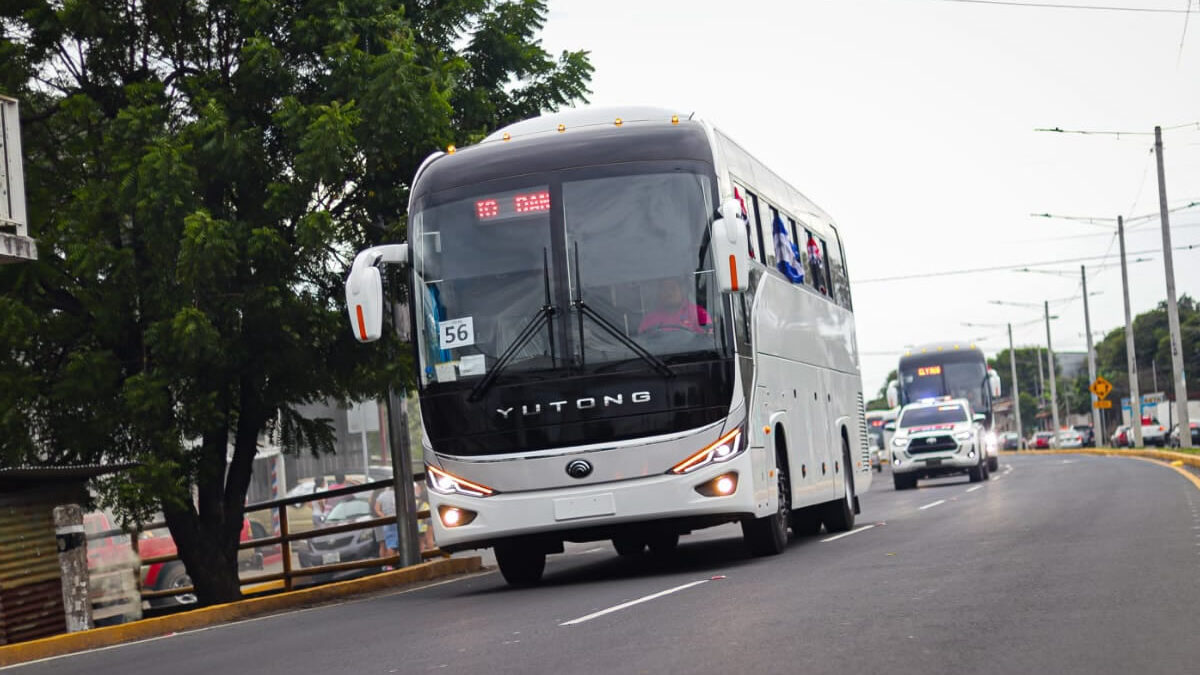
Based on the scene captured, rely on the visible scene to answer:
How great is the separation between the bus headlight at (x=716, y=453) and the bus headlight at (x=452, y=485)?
167cm

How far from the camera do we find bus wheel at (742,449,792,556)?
15539 millimetres

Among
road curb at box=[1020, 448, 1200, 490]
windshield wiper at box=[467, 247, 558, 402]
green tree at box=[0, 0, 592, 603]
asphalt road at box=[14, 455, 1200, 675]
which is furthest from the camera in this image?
road curb at box=[1020, 448, 1200, 490]

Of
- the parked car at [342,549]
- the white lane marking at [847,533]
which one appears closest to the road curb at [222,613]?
the white lane marking at [847,533]

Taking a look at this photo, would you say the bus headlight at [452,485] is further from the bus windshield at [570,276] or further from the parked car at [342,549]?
the parked car at [342,549]

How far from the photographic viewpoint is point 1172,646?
7.74 m

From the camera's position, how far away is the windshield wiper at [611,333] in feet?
45.2

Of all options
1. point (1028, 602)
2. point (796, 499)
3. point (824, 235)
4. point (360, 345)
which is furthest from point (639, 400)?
point (824, 235)

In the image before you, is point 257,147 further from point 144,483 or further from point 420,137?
point 144,483

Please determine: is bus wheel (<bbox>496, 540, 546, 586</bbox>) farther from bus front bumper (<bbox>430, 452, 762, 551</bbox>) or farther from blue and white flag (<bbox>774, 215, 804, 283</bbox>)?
blue and white flag (<bbox>774, 215, 804, 283</bbox>)

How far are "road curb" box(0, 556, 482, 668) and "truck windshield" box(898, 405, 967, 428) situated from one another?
779 inches

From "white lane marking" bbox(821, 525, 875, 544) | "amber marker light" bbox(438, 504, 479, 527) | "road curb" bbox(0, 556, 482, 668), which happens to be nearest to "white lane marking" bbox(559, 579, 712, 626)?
"amber marker light" bbox(438, 504, 479, 527)

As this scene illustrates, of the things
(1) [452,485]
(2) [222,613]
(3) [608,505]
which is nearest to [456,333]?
(1) [452,485]

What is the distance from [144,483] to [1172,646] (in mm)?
12327

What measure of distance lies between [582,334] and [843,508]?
25.1ft
